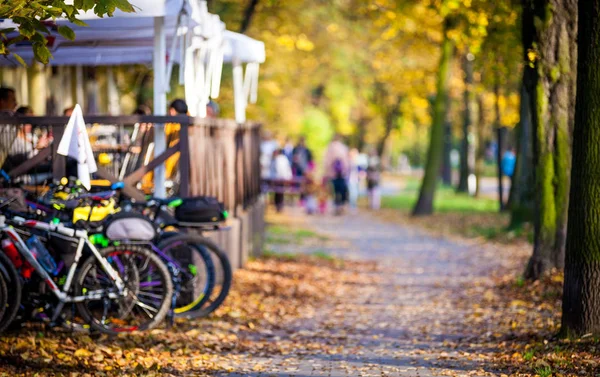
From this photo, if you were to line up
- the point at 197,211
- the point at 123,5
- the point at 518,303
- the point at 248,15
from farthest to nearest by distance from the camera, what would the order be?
the point at 248,15
the point at 518,303
the point at 197,211
the point at 123,5

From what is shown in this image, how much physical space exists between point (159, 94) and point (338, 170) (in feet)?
51.8

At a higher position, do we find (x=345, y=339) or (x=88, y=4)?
(x=88, y=4)

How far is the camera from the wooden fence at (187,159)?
10289mm

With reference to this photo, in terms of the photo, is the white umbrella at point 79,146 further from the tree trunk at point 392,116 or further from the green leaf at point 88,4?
the tree trunk at point 392,116

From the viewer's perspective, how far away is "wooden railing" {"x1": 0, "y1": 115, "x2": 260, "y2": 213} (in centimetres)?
1022

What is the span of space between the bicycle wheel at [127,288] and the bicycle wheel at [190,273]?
0.39 m

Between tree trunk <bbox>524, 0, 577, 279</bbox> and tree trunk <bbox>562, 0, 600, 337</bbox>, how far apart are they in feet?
11.1

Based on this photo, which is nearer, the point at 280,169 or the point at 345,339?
the point at 345,339

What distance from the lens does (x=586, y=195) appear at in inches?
320

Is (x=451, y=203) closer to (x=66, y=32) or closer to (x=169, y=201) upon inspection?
(x=169, y=201)

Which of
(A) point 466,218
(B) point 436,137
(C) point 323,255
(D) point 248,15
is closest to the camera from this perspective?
(C) point 323,255

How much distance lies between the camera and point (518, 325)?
9.98 meters

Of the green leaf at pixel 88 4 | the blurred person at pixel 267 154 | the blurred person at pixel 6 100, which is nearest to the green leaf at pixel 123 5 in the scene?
the green leaf at pixel 88 4

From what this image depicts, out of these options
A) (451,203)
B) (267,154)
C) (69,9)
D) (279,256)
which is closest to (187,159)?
(69,9)
